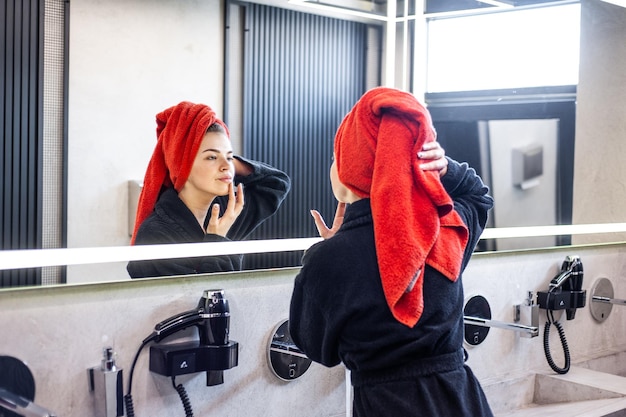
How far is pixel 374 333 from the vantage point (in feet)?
4.34

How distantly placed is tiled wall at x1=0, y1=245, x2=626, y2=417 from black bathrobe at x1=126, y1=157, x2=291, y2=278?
0.02 metres

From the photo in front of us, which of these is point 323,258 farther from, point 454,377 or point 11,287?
point 11,287

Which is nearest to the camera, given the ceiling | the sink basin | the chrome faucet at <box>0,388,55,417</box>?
the chrome faucet at <box>0,388,55,417</box>

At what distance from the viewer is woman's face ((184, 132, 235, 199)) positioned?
1540 mm

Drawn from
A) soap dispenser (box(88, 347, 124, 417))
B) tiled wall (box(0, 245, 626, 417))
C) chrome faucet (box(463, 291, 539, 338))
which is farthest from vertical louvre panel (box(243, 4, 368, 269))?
chrome faucet (box(463, 291, 539, 338))

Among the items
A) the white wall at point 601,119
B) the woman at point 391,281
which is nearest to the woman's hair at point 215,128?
the woman at point 391,281

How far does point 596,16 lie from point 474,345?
1.06 meters

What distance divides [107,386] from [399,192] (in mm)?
581

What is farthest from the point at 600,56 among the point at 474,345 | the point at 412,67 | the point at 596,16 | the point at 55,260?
the point at 55,260

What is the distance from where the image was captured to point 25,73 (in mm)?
1237

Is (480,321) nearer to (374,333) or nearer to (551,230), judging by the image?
(551,230)

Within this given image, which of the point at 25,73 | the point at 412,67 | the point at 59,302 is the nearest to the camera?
the point at 25,73

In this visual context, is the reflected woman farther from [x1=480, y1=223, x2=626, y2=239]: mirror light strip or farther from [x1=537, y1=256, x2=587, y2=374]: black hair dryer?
[x1=537, y1=256, x2=587, y2=374]: black hair dryer

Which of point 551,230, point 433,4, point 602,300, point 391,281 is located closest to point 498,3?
point 433,4
